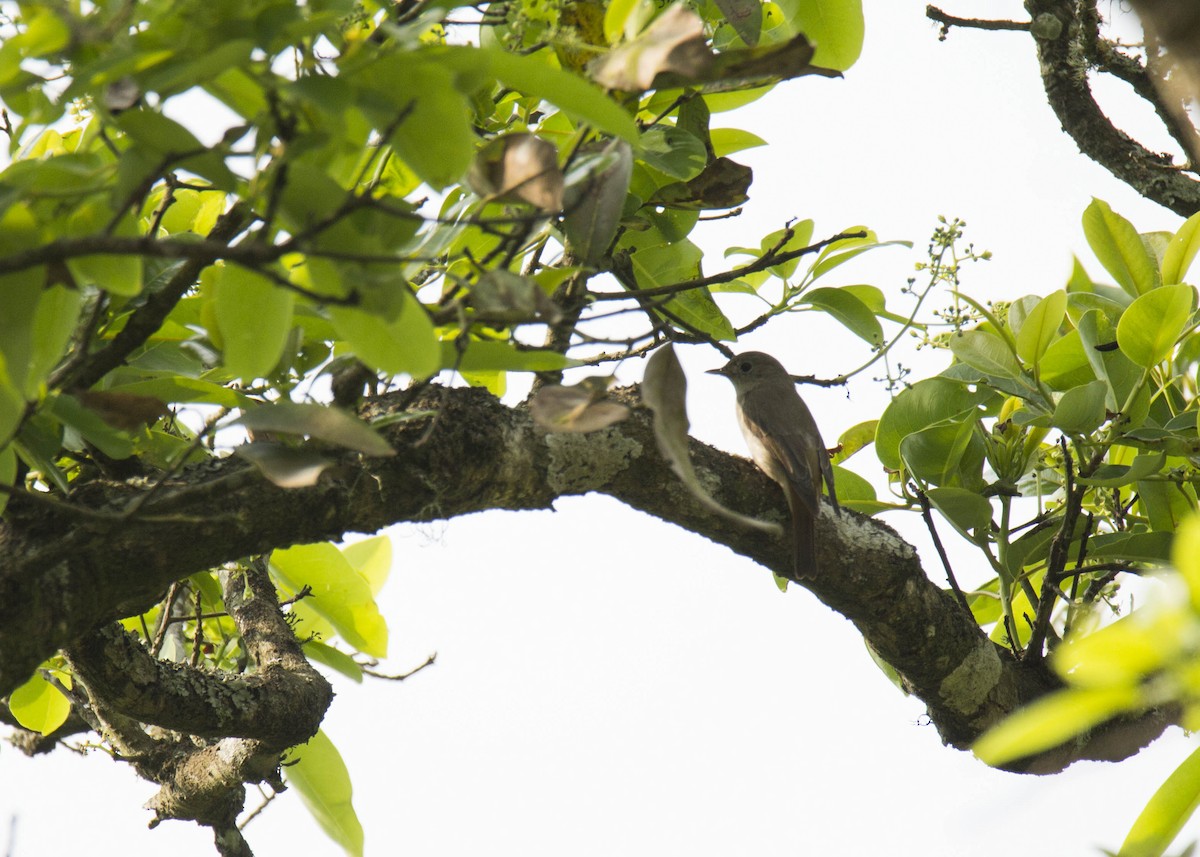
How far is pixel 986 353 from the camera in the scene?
2.37m

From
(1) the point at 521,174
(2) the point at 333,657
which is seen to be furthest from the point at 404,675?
(1) the point at 521,174

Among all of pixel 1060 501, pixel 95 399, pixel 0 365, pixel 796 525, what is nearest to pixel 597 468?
pixel 796 525

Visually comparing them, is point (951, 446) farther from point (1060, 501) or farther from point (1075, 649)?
point (1075, 649)

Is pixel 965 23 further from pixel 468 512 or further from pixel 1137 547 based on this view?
pixel 468 512

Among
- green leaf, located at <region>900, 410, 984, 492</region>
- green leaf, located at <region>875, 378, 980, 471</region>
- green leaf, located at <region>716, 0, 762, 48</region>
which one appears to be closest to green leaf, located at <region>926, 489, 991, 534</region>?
green leaf, located at <region>900, 410, 984, 492</region>

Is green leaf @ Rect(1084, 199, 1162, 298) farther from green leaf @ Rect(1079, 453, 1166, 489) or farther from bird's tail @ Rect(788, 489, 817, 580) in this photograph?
bird's tail @ Rect(788, 489, 817, 580)

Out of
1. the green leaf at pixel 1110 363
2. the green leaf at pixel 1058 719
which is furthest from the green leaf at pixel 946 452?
the green leaf at pixel 1058 719

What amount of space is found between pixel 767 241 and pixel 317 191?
158 centimetres

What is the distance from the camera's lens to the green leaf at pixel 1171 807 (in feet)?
3.50

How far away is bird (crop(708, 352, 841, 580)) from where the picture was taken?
217cm

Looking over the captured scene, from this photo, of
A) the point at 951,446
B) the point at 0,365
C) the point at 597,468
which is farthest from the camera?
the point at 951,446

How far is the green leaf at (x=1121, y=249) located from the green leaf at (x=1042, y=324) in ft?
1.09

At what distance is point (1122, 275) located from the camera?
2.54 m

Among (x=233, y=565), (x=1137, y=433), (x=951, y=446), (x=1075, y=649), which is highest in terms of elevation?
(x=233, y=565)
